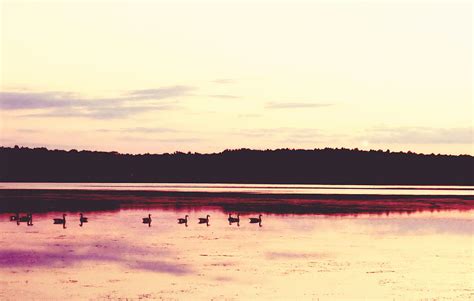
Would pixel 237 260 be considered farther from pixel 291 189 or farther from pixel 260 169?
pixel 260 169

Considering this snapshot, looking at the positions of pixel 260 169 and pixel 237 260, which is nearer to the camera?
pixel 237 260

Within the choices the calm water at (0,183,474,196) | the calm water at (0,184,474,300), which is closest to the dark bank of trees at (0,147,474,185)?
the calm water at (0,183,474,196)

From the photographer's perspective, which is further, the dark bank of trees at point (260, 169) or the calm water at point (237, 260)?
the dark bank of trees at point (260, 169)

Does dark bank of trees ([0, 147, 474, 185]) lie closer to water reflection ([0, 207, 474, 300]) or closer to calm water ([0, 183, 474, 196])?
calm water ([0, 183, 474, 196])

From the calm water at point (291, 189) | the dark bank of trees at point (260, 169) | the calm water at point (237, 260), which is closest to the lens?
the calm water at point (237, 260)

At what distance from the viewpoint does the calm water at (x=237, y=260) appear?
72.0 feet

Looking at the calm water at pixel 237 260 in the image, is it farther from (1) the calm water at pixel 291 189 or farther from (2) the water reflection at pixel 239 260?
(1) the calm water at pixel 291 189

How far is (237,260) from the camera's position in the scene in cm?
2719

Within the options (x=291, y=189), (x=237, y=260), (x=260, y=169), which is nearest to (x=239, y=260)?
(x=237, y=260)

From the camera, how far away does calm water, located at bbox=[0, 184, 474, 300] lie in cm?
2194

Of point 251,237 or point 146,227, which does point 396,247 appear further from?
point 146,227

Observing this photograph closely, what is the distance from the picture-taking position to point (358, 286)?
22875 millimetres

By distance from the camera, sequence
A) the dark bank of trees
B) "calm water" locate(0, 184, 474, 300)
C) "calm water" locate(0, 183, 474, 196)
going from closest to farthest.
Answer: "calm water" locate(0, 184, 474, 300) < "calm water" locate(0, 183, 474, 196) < the dark bank of trees

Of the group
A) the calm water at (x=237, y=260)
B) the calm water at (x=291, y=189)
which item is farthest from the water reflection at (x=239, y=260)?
the calm water at (x=291, y=189)
